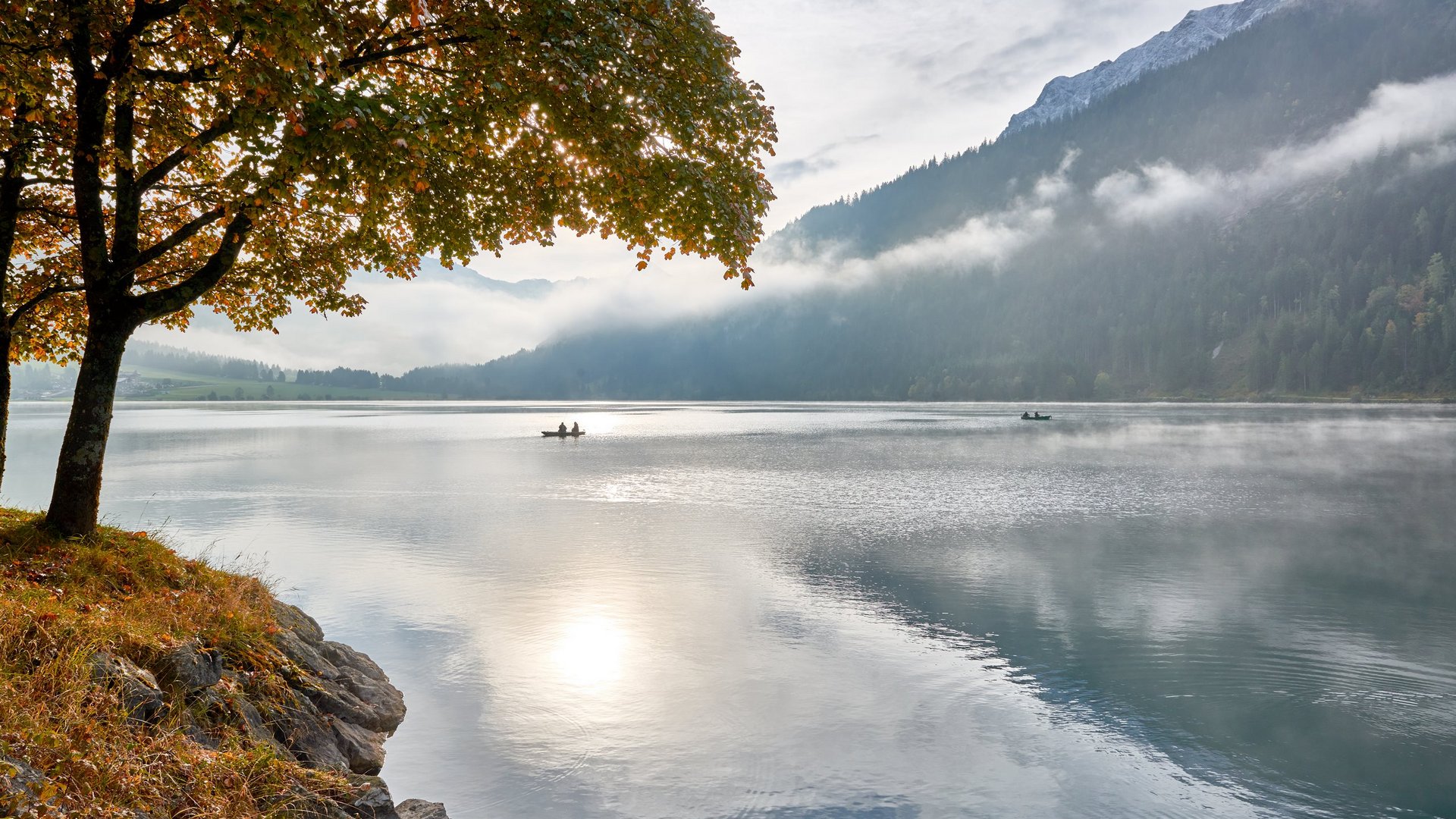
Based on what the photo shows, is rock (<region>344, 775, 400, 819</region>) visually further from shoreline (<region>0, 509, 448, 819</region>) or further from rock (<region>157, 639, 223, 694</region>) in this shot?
rock (<region>157, 639, 223, 694</region>)

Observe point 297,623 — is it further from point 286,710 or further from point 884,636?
point 884,636

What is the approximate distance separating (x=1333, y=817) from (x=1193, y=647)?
21.7 ft

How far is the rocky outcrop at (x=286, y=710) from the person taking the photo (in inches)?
286

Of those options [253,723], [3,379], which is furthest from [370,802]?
[3,379]

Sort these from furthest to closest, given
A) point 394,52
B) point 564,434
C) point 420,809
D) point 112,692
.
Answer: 1. point 564,434
2. point 394,52
3. point 420,809
4. point 112,692

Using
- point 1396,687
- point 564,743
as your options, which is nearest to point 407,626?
point 564,743

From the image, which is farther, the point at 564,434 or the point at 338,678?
the point at 564,434

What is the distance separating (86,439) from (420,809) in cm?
751

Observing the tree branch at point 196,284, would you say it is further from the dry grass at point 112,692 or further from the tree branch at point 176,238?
the dry grass at point 112,692

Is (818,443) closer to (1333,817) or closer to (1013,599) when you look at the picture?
(1013,599)

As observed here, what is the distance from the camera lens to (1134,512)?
3544 centimetres

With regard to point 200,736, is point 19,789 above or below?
above

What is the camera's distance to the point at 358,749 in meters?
10.7

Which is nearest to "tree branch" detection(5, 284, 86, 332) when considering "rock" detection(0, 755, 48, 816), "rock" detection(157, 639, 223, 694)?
"rock" detection(157, 639, 223, 694)
